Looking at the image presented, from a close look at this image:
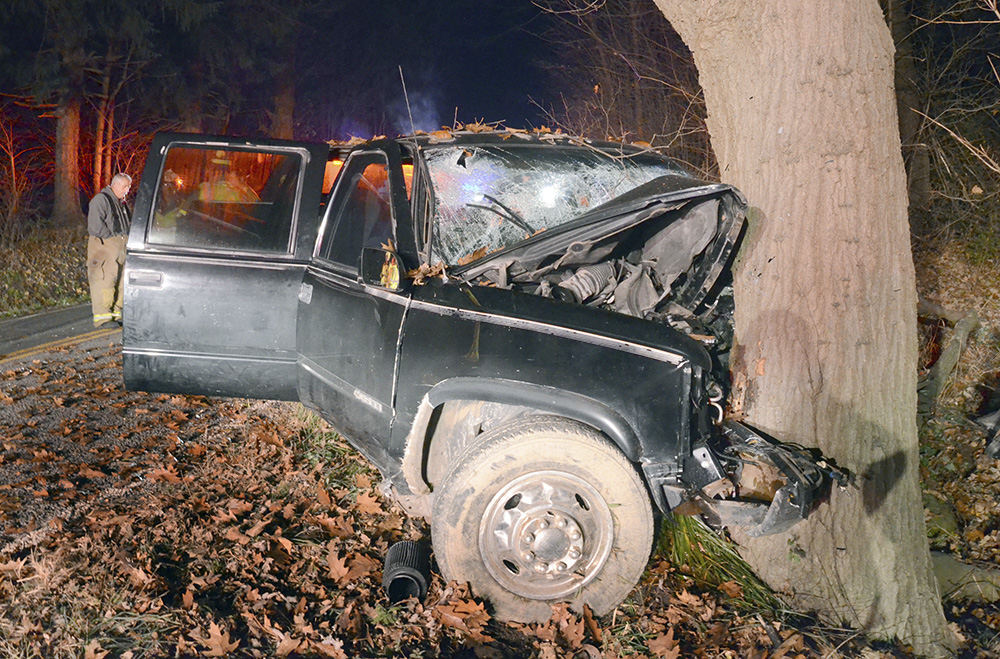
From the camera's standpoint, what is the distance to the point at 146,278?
4.46 meters

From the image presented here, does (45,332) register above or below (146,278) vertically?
below

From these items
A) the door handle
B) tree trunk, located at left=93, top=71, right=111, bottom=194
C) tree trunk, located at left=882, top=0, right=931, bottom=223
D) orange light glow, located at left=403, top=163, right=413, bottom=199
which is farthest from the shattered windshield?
tree trunk, located at left=93, top=71, right=111, bottom=194

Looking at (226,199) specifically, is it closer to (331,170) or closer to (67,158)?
(331,170)

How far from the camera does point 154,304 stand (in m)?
4.47

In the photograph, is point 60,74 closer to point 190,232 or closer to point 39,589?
point 190,232

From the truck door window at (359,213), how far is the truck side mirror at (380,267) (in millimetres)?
289

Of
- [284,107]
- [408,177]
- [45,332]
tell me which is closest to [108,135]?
[284,107]

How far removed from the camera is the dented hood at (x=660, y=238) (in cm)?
360

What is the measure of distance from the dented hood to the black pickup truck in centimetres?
1

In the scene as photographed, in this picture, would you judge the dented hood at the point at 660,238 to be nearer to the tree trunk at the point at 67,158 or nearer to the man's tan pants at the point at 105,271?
the man's tan pants at the point at 105,271

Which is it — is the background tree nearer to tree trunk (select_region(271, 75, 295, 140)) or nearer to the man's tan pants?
the man's tan pants

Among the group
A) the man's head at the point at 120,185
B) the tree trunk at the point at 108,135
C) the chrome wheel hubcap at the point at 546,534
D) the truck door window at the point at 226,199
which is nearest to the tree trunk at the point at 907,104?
the chrome wheel hubcap at the point at 546,534

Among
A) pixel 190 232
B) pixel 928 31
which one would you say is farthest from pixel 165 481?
pixel 928 31

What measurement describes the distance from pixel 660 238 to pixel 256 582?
8.86 ft
